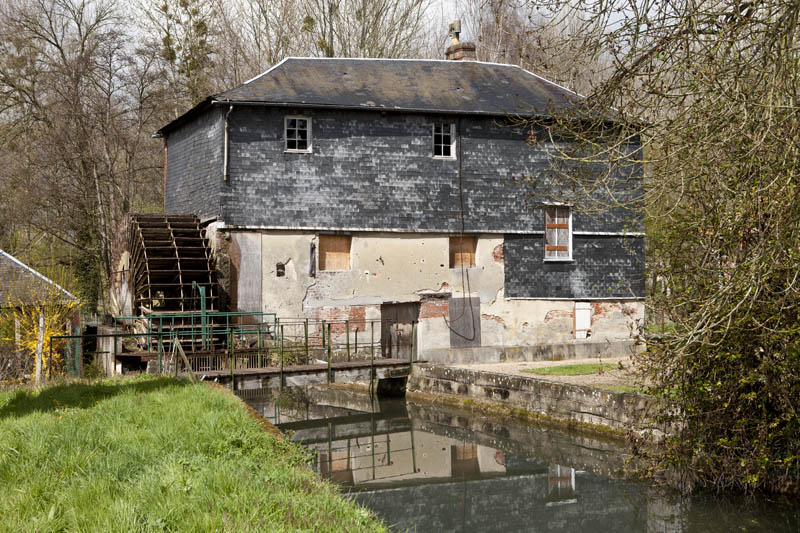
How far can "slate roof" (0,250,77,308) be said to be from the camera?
20.6m

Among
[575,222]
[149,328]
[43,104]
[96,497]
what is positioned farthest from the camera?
[43,104]

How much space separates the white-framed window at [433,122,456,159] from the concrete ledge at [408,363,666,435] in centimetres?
652

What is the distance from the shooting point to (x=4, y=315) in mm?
20906

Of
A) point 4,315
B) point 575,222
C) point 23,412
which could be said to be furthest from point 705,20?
point 4,315

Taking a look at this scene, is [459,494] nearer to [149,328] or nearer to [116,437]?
[116,437]

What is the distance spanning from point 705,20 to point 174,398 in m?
7.19

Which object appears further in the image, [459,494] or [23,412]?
[459,494]

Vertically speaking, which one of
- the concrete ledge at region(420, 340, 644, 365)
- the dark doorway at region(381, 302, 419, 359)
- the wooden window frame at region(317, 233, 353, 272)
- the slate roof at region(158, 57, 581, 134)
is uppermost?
the slate roof at region(158, 57, 581, 134)

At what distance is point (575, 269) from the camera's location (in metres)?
22.5

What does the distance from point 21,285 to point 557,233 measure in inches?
584

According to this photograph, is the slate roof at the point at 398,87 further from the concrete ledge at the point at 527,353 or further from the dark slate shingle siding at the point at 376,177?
the concrete ledge at the point at 527,353

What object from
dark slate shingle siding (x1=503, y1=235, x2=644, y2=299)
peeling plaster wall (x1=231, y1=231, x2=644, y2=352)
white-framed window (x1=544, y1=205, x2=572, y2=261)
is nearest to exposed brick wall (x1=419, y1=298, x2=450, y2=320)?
peeling plaster wall (x1=231, y1=231, x2=644, y2=352)

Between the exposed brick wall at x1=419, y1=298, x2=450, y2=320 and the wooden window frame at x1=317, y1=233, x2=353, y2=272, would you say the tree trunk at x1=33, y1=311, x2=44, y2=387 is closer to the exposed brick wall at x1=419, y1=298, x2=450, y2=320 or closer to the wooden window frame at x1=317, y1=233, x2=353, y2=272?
the wooden window frame at x1=317, y1=233, x2=353, y2=272

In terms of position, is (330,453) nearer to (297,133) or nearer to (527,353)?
(527,353)
